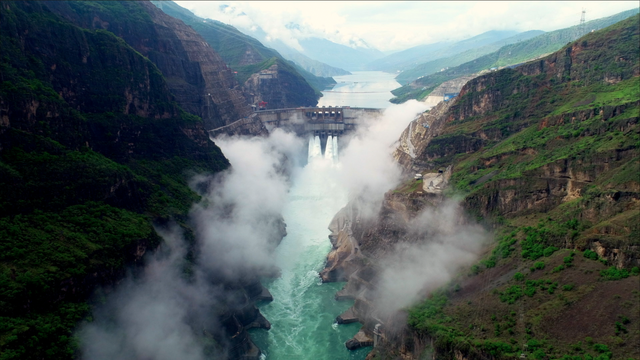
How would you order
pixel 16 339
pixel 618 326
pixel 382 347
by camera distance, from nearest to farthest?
1. pixel 16 339
2. pixel 618 326
3. pixel 382 347

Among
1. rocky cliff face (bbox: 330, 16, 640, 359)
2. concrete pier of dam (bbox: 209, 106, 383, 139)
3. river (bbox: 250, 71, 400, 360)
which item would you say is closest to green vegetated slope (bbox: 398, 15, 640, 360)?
rocky cliff face (bbox: 330, 16, 640, 359)

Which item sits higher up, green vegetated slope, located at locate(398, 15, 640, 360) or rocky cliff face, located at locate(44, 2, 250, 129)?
rocky cliff face, located at locate(44, 2, 250, 129)

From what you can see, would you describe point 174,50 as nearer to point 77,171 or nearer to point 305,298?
point 77,171

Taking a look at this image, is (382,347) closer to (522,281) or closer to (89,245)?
(522,281)

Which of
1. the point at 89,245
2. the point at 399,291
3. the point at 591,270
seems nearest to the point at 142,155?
the point at 89,245

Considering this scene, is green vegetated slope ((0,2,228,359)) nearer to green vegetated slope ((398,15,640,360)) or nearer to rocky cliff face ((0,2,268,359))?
rocky cliff face ((0,2,268,359))

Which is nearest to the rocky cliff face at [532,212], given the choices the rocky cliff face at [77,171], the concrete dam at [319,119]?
the rocky cliff face at [77,171]

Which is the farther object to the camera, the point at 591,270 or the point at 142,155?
the point at 142,155
